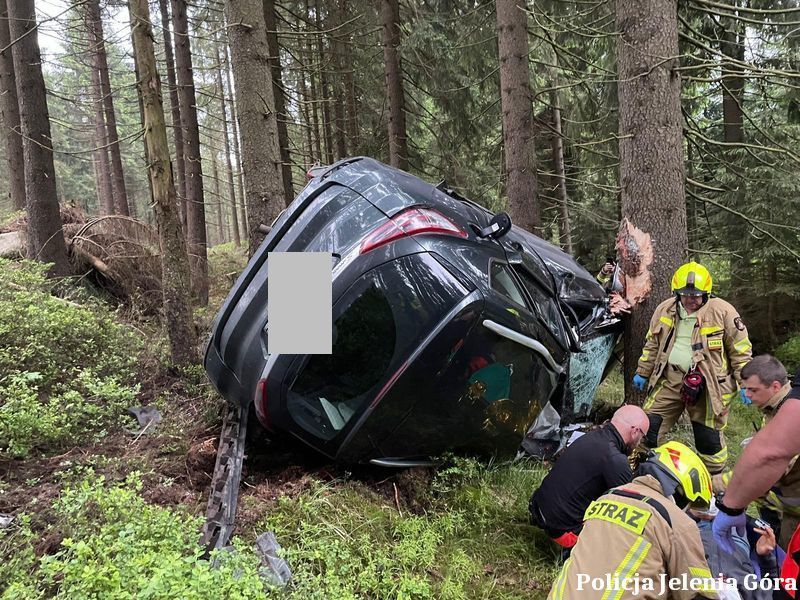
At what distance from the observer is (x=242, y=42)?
15.0 feet

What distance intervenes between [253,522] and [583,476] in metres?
1.98

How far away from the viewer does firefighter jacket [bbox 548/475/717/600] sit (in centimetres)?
179

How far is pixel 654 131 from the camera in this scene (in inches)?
165

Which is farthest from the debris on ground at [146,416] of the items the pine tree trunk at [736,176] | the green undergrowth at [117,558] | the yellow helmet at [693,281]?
the pine tree trunk at [736,176]

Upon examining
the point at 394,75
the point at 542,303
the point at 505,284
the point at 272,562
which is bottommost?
the point at 272,562

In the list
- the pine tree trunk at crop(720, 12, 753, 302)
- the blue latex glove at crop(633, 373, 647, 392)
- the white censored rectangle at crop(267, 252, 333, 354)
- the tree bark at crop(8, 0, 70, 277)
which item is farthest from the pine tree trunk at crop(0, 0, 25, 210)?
the pine tree trunk at crop(720, 12, 753, 302)

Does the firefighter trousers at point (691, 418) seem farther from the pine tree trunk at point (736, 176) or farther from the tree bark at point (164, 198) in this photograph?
the pine tree trunk at point (736, 176)

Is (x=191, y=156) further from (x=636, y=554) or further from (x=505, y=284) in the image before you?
(x=636, y=554)

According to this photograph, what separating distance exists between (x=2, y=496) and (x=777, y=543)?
4.41 m

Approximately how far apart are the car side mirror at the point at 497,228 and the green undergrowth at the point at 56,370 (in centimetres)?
310

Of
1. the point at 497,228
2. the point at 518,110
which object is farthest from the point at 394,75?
the point at 497,228

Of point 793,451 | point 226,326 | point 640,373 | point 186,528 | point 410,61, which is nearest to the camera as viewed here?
point 793,451

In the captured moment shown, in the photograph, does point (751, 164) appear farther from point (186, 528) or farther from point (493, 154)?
point (186, 528)

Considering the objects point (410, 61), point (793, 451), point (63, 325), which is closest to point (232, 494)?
point (793, 451)
